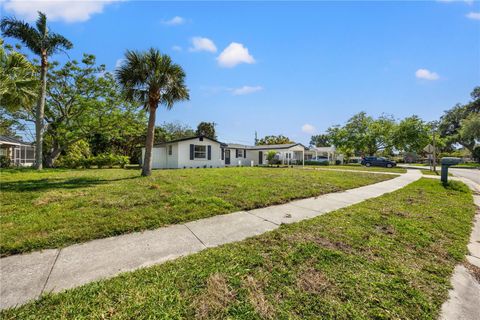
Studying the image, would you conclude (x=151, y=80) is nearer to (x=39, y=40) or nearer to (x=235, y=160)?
(x=39, y=40)

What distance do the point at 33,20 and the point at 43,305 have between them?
60.8 feet

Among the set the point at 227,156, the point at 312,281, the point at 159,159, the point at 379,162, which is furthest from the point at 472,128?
the point at 312,281

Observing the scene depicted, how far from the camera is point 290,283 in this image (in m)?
2.31

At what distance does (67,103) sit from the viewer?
1691 cm

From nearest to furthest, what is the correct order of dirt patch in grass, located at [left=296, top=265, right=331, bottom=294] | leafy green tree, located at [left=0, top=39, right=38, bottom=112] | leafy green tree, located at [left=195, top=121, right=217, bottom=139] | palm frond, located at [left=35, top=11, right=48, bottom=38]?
dirt patch in grass, located at [left=296, top=265, right=331, bottom=294] < leafy green tree, located at [left=0, top=39, right=38, bottom=112] < palm frond, located at [left=35, top=11, right=48, bottom=38] < leafy green tree, located at [left=195, top=121, right=217, bottom=139]

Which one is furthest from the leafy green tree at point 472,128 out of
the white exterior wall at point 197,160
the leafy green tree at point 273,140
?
the white exterior wall at point 197,160

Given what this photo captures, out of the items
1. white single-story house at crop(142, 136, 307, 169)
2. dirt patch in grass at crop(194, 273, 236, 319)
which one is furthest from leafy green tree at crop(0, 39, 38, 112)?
dirt patch in grass at crop(194, 273, 236, 319)

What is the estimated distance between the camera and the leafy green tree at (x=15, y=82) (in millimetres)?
8230

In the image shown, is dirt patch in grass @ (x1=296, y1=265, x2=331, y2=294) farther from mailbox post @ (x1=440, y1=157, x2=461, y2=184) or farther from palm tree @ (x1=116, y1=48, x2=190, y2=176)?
mailbox post @ (x1=440, y1=157, x2=461, y2=184)

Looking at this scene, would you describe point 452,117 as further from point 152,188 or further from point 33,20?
point 33,20

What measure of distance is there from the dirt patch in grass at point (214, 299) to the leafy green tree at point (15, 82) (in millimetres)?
11151

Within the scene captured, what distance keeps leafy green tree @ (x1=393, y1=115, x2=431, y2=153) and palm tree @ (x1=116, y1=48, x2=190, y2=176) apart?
98.0ft

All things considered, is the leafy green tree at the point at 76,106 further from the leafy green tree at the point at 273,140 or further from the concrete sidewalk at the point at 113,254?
the leafy green tree at the point at 273,140

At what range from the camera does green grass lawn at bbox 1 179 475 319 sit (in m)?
1.90
